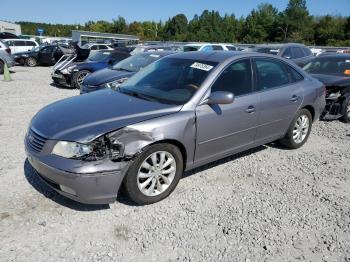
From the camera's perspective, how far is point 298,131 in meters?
5.59

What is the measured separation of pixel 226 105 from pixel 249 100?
18.0 inches

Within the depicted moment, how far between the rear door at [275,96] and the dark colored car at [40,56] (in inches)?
727

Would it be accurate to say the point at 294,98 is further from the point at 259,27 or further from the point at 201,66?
the point at 259,27

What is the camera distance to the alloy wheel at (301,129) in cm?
554

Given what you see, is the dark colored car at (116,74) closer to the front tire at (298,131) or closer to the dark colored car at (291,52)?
the front tire at (298,131)

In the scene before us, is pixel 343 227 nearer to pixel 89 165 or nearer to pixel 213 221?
pixel 213 221

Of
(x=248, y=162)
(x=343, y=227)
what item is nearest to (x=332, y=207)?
(x=343, y=227)

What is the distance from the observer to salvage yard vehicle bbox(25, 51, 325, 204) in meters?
Result: 3.28

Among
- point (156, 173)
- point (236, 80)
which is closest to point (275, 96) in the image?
point (236, 80)

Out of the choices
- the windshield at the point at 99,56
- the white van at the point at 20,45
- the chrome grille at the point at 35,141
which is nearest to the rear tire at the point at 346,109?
the chrome grille at the point at 35,141

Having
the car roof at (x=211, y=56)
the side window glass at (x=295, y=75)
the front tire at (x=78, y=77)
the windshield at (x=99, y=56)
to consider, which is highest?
Answer: the car roof at (x=211, y=56)

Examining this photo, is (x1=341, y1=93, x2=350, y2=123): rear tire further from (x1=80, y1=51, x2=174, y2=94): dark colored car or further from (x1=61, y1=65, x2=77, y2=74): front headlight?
(x1=61, y1=65, x2=77, y2=74): front headlight

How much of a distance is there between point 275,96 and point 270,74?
339 mm

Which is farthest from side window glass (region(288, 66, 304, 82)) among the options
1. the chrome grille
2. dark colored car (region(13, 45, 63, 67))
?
dark colored car (region(13, 45, 63, 67))
